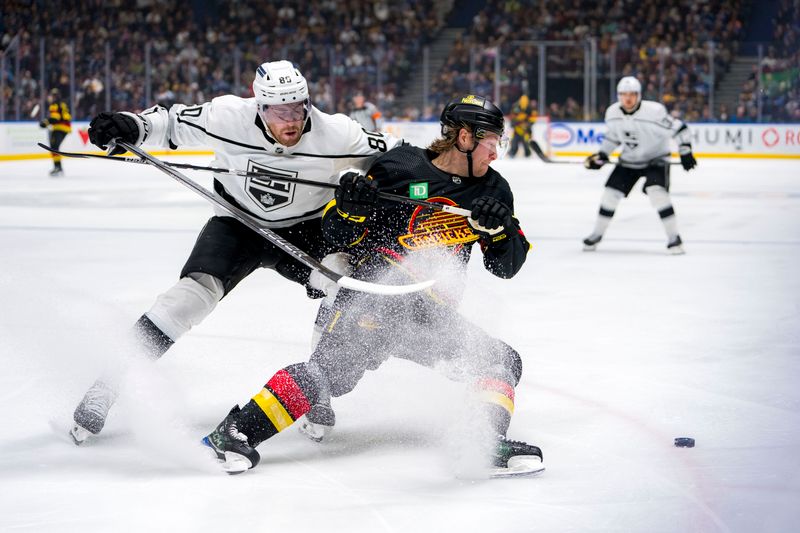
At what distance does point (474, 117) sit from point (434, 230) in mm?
323

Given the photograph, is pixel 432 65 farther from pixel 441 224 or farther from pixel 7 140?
pixel 441 224

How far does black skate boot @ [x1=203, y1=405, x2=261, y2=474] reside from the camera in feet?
9.01

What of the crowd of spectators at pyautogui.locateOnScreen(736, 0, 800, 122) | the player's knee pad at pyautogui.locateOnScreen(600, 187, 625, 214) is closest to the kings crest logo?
the player's knee pad at pyautogui.locateOnScreen(600, 187, 625, 214)

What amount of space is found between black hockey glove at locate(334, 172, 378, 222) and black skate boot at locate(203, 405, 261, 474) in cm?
61

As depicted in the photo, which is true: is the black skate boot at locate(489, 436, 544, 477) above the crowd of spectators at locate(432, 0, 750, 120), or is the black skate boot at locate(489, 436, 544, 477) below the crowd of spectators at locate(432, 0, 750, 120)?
below

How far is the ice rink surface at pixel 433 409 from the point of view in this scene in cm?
256

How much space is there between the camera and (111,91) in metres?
19.1

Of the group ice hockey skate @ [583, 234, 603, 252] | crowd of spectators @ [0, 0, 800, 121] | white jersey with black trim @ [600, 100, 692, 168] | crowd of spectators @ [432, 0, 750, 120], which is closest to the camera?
ice hockey skate @ [583, 234, 603, 252]

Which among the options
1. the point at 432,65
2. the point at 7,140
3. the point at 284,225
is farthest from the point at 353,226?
the point at 432,65

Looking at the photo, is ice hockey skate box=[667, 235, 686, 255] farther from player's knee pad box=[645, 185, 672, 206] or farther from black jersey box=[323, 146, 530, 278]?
black jersey box=[323, 146, 530, 278]

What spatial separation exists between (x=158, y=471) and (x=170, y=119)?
110cm

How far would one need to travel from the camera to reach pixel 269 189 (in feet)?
10.9

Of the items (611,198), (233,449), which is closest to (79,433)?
(233,449)

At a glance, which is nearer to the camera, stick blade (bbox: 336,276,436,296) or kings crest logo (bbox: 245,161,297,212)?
stick blade (bbox: 336,276,436,296)
